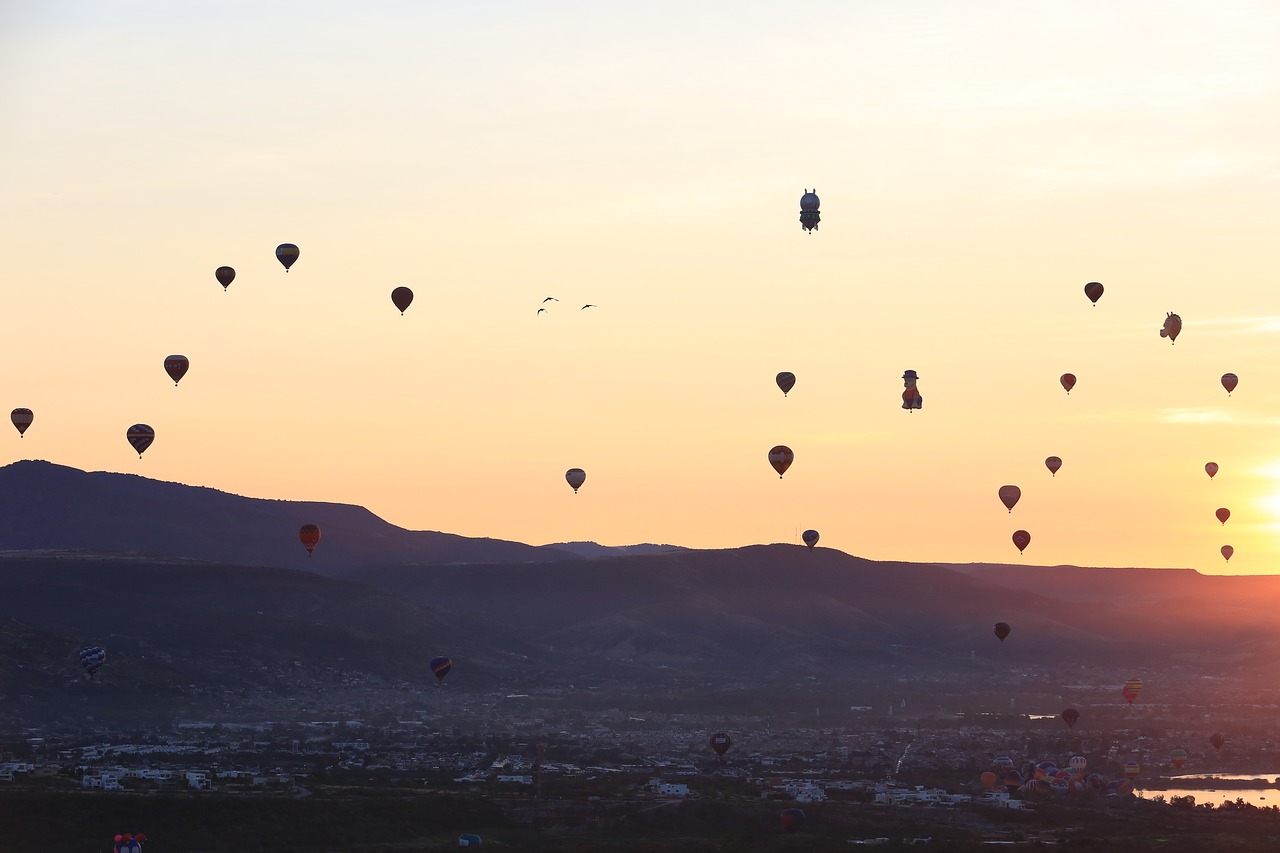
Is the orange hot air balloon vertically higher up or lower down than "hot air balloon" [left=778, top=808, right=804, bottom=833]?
higher up

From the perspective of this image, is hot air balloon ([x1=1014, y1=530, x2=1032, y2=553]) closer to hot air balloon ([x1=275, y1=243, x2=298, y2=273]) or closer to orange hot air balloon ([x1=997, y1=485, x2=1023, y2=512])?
orange hot air balloon ([x1=997, y1=485, x2=1023, y2=512])

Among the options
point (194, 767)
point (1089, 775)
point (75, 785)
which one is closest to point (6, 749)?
point (194, 767)

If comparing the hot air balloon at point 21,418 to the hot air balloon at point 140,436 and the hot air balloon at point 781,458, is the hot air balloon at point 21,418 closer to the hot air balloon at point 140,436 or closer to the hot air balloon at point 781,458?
the hot air balloon at point 140,436

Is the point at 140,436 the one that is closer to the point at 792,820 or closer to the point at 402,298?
the point at 402,298

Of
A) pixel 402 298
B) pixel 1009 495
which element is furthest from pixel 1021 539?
pixel 402 298

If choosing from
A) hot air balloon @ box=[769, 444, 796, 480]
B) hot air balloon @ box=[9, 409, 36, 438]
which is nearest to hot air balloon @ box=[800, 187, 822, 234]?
hot air balloon @ box=[769, 444, 796, 480]
